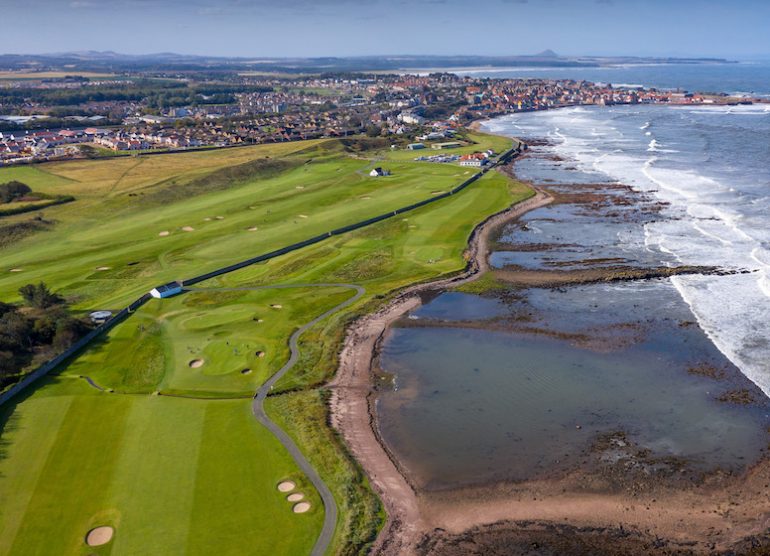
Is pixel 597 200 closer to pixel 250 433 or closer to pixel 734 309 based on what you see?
pixel 734 309

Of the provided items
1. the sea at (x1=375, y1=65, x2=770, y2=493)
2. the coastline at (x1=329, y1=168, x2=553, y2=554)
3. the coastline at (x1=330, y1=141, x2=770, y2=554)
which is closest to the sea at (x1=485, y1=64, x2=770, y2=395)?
the sea at (x1=375, y1=65, x2=770, y2=493)

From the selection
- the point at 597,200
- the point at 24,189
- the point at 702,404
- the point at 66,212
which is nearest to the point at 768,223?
the point at 597,200

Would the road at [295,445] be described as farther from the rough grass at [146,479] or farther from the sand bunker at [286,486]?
the sand bunker at [286,486]

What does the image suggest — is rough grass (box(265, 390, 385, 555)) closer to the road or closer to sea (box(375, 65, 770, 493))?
the road

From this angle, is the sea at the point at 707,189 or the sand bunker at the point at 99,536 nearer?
the sand bunker at the point at 99,536

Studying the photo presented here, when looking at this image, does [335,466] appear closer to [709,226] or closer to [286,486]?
[286,486]

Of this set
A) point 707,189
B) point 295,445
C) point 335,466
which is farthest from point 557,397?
point 707,189

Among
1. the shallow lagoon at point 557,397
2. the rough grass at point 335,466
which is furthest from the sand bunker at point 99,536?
the shallow lagoon at point 557,397
